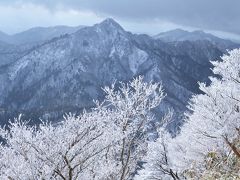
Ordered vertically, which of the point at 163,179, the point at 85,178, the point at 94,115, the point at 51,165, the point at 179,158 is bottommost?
the point at 163,179

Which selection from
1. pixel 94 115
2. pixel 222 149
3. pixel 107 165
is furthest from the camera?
pixel 222 149

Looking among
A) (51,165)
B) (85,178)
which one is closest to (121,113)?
(85,178)

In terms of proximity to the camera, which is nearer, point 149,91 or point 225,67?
point 149,91

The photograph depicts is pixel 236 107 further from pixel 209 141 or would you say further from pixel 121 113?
pixel 121 113

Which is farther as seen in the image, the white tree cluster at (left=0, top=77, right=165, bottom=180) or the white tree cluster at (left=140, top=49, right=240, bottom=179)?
the white tree cluster at (left=140, top=49, right=240, bottom=179)

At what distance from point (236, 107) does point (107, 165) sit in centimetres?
1490

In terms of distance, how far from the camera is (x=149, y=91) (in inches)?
1320

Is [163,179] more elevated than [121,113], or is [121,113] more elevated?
[121,113]

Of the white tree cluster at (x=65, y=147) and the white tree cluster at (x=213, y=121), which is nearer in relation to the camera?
the white tree cluster at (x=65, y=147)

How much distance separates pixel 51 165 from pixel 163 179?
968 inches

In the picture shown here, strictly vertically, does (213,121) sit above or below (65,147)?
below

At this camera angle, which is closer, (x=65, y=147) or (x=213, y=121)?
(x=65, y=147)

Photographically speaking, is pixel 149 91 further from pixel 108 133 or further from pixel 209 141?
pixel 209 141

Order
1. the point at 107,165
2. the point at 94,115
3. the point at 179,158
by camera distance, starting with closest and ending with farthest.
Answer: the point at 94,115 → the point at 107,165 → the point at 179,158
